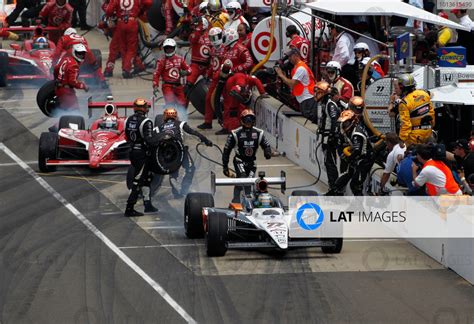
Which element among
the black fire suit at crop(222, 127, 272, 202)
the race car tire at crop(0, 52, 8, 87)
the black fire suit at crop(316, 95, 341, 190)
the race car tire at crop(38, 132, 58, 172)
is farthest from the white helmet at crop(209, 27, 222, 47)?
the race car tire at crop(0, 52, 8, 87)

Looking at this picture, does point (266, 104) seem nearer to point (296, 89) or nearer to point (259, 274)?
point (296, 89)

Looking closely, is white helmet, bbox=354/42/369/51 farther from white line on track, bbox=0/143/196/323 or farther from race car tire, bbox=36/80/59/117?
race car tire, bbox=36/80/59/117

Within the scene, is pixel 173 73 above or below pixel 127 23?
below

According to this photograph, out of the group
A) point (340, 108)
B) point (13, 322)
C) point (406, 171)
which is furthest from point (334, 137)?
point (13, 322)

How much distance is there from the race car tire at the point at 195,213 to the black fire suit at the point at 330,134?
2.85 metres

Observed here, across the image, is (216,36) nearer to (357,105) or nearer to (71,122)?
(71,122)

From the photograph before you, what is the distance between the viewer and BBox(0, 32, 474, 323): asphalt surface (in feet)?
48.9

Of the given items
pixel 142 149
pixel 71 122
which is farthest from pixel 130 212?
pixel 71 122

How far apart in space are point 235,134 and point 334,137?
1617mm

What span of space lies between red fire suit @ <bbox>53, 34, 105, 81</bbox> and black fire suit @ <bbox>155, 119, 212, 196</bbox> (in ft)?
18.8

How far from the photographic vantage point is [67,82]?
83.6 feet

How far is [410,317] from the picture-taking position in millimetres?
14695

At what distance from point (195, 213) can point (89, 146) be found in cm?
538

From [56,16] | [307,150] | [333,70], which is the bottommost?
[307,150]
